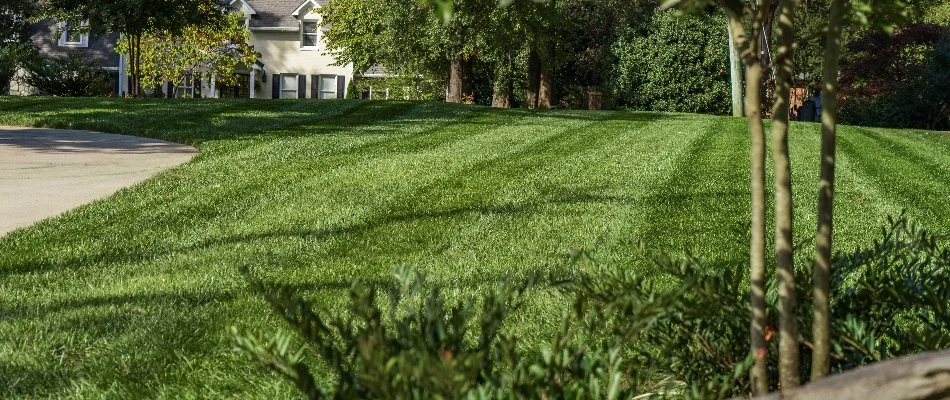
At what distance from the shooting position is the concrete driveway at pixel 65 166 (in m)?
7.30

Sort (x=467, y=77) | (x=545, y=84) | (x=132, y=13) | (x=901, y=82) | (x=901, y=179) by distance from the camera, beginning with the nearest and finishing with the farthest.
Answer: (x=901, y=179)
(x=132, y=13)
(x=901, y=82)
(x=545, y=84)
(x=467, y=77)

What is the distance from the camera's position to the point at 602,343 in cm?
286

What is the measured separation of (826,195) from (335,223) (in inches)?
179

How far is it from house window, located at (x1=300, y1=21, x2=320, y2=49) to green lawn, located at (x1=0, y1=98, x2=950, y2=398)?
30400 millimetres

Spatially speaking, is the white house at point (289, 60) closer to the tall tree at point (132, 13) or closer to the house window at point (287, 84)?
the house window at point (287, 84)

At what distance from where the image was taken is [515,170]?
9.23 metres

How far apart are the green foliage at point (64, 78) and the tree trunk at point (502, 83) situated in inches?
458

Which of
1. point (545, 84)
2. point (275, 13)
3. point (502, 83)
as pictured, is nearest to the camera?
point (545, 84)

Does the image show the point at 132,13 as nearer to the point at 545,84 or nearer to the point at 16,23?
the point at 545,84

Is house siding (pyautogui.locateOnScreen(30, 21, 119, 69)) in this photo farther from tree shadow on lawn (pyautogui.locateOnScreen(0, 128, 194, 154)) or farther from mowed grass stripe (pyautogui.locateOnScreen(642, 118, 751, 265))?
mowed grass stripe (pyautogui.locateOnScreen(642, 118, 751, 265))

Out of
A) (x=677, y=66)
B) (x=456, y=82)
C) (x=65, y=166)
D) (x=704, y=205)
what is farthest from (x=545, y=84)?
(x=704, y=205)

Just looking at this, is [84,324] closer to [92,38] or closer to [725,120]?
[725,120]

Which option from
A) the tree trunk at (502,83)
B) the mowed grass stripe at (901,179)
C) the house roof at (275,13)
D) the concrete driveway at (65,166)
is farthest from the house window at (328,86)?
the mowed grass stripe at (901,179)

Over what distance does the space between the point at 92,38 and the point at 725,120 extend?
33.1m
